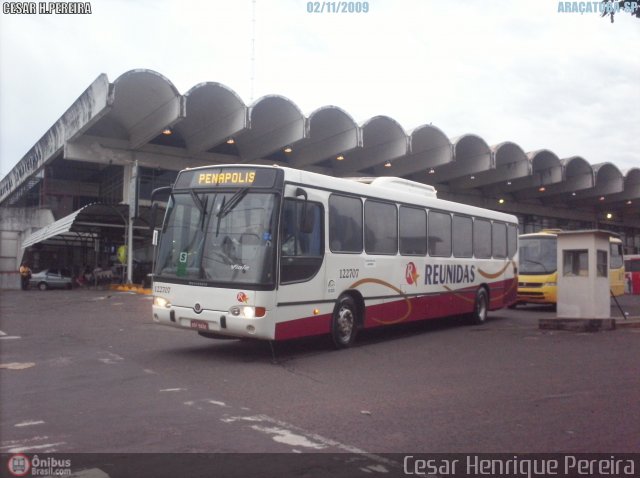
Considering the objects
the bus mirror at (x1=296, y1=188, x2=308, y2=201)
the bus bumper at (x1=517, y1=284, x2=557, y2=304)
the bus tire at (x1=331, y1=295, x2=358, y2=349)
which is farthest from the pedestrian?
the bus mirror at (x1=296, y1=188, x2=308, y2=201)

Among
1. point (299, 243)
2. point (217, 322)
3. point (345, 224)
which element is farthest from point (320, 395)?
point (345, 224)

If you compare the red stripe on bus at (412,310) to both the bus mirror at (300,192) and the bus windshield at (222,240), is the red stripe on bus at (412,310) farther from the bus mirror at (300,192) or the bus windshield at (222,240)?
the bus mirror at (300,192)

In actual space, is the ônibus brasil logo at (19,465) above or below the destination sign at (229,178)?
below

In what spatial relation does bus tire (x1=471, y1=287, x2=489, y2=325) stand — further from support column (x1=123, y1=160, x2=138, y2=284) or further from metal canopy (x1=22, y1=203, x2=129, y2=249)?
metal canopy (x1=22, y1=203, x2=129, y2=249)

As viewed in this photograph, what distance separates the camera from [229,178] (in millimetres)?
10164

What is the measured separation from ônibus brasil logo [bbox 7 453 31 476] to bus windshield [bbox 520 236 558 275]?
1943 centimetres

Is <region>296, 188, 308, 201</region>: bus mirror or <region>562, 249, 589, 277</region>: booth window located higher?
<region>296, 188, 308, 201</region>: bus mirror

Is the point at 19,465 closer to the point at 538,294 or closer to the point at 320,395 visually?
the point at 320,395

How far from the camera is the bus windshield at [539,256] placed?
2167 centimetres

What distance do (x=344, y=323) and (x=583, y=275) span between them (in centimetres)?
701

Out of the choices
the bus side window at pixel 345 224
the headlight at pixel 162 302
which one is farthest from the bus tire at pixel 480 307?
the headlight at pixel 162 302

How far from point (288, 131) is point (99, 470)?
2821 cm

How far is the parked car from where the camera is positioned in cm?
3756

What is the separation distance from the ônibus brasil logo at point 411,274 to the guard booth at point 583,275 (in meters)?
4.30
